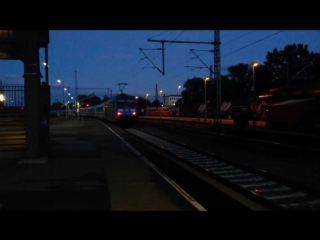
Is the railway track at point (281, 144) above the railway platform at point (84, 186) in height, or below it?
above

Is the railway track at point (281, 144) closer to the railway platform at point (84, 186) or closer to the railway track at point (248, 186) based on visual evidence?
the railway track at point (248, 186)

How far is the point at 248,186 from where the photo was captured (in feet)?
40.2

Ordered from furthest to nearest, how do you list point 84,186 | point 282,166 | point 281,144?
1. point 281,144
2. point 282,166
3. point 84,186

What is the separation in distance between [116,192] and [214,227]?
425 centimetres

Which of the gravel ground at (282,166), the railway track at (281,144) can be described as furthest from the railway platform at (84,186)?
the railway track at (281,144)

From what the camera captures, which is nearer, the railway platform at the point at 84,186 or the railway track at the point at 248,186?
the railway platform at the point at 84,186

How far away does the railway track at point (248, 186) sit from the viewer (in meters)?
10.0

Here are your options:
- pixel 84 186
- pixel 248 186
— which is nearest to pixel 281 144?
pixel 248 186

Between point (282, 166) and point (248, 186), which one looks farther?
point (282, 166)

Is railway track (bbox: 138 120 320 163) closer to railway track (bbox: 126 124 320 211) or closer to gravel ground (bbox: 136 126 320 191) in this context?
gravel ground (bbox: 136 126 320 191)

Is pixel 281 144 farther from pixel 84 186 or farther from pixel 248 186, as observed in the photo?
pixel 84 186

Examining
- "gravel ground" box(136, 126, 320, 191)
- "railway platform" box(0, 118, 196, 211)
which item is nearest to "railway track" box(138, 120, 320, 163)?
"gravel ground" box(136, 126, 320, 191)
